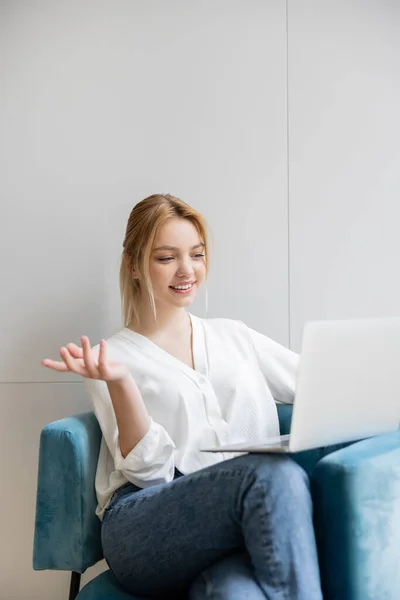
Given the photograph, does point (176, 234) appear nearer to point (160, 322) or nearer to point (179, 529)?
point (160, 322)

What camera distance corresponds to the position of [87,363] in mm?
1523

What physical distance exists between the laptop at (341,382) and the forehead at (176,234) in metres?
0.72

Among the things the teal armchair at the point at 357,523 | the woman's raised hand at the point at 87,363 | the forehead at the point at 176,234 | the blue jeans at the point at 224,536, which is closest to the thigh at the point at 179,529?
the blue jeans at the point at 224,536

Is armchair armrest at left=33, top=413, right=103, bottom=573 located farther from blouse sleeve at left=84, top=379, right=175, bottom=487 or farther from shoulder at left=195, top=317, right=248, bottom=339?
shoulder at left=195, top=317, right=248, bottom=339

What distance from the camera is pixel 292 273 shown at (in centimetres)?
242

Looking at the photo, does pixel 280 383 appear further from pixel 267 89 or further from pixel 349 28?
pixel 349 28

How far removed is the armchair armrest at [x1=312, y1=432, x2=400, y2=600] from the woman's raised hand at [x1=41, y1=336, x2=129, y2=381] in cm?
49

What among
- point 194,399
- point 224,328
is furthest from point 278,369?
point 194,399

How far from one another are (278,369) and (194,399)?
1.08 feet

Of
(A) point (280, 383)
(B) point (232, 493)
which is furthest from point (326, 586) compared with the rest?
(A) point (280, 383)

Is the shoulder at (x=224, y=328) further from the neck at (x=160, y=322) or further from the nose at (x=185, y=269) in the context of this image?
the nose at (x=185, y=269)

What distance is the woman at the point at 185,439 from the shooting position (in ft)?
4.38

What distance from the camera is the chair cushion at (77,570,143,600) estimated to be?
1.57 m

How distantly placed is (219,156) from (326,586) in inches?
58.3
